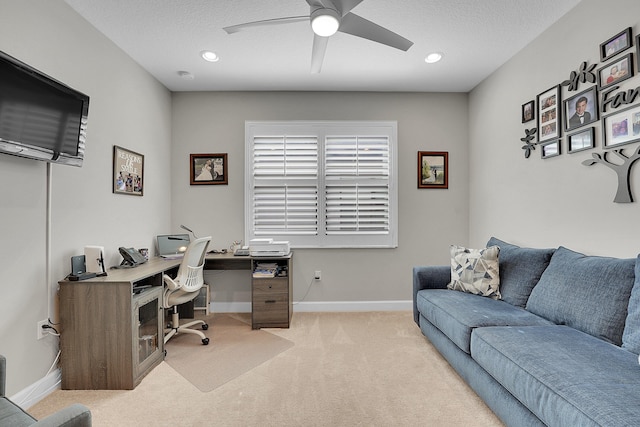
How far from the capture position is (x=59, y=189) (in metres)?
2.32

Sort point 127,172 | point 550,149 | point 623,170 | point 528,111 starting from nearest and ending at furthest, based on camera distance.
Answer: point 623,170
point 550,149
point 528,111
point 127,172

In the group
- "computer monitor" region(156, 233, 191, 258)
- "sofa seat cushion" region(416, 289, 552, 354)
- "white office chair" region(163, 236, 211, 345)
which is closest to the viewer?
"sofa seat cushion" region(416, 289, 552, 354)

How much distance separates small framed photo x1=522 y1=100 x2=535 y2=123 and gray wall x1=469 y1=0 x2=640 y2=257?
5 cm

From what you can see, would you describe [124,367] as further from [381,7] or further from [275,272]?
[381,7]

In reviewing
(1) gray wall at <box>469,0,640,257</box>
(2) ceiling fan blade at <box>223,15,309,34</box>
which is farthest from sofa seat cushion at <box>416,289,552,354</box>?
(2) ceiling fan blade at <box>223,15,309,34</box>

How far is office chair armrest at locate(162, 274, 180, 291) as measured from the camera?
2839mm

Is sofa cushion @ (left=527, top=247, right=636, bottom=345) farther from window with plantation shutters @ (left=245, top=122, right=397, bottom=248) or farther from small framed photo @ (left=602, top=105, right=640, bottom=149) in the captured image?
window with plantation shutters @ (left=245, top=122, right=397, bottom=248)

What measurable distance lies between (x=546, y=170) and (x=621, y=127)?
2.41ft

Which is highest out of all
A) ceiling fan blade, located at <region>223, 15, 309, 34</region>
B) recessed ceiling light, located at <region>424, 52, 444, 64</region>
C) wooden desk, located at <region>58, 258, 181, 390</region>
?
recessed ceiling light, located at <region>424, 52, 444, 64</region>

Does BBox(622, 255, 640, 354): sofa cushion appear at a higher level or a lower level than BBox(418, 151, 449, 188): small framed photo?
lower

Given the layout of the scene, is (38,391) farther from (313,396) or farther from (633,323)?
(633,323)

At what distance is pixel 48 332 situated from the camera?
221 centimetres

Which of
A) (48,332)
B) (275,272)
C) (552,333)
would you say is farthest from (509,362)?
(48,332)

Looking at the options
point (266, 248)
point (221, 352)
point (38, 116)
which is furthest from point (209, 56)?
point (221, 352)
